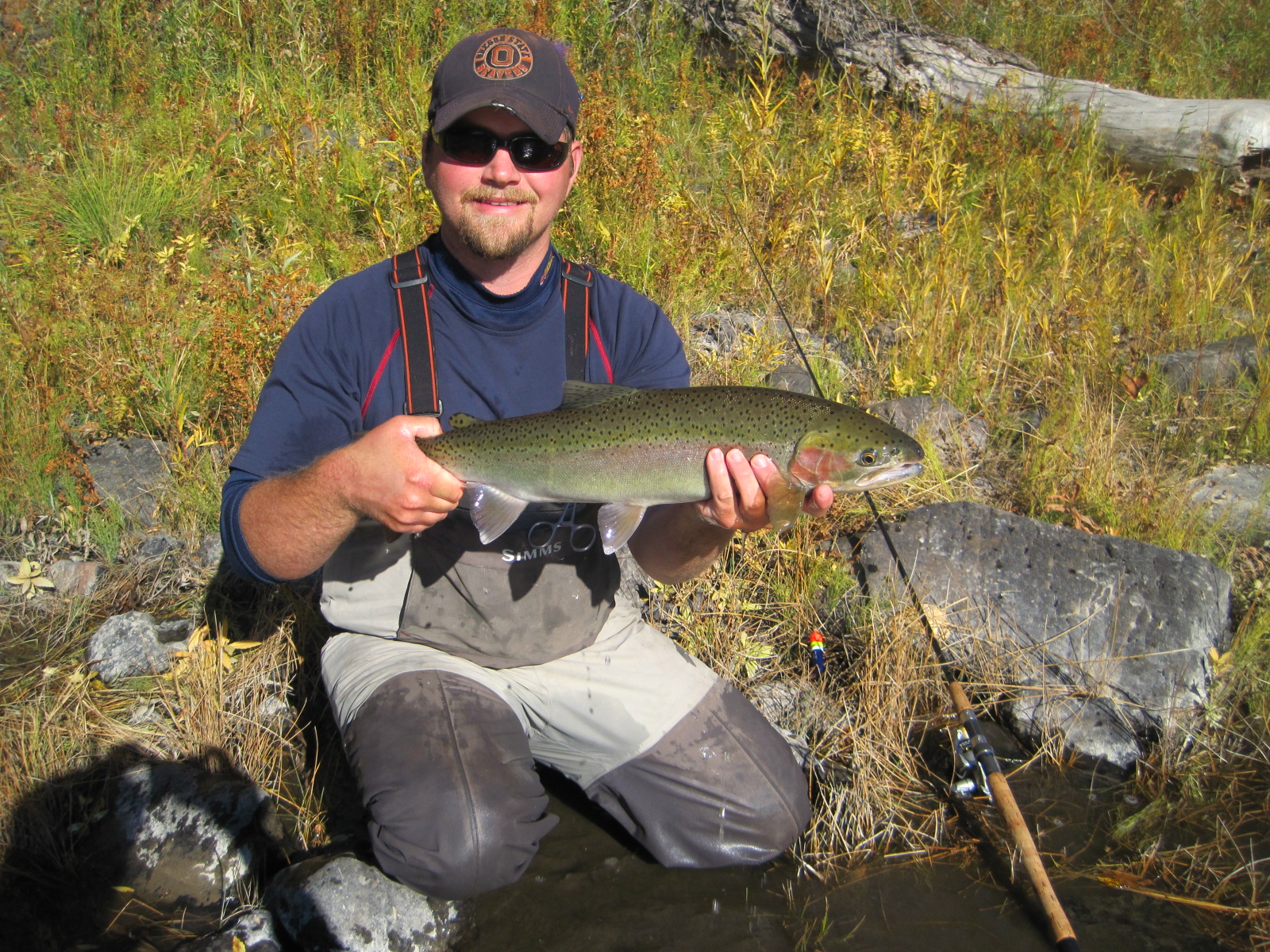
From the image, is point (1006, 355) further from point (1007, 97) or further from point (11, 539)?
point (11, 539)

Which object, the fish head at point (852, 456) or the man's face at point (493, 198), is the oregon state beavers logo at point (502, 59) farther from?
the fish head at point (852, 456)

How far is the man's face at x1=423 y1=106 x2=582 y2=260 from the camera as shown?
10.1 ft

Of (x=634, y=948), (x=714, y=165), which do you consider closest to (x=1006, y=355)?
(x=714, y=165)

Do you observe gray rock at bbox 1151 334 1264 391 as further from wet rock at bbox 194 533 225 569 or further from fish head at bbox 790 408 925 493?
wet rock at bbox 194 533 225 569

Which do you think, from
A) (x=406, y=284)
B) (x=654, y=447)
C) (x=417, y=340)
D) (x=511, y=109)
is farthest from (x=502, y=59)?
(x=654, y=447)

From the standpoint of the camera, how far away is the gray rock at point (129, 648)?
12.2 feet

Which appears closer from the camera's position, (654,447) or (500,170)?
(654,447)

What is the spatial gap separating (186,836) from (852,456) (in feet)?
9.06

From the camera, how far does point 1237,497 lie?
488 cm

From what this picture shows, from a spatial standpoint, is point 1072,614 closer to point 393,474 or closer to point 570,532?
point 570,532

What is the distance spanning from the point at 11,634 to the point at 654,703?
2.99m

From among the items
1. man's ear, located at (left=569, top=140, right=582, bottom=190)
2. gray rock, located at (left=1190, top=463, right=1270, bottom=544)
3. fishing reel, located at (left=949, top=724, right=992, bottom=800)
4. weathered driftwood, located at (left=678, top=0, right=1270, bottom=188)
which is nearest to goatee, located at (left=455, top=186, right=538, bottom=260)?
man's ear, located at (left=569, top=140, right=582, bottom=190)

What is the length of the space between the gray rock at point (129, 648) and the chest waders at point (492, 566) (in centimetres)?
132

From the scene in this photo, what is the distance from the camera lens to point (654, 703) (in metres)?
3.50
